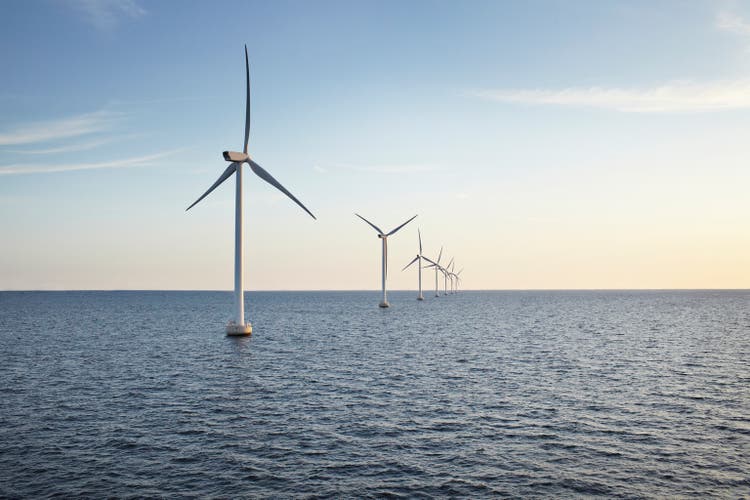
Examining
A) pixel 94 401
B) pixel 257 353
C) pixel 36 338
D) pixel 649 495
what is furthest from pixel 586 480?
pixel 36 338

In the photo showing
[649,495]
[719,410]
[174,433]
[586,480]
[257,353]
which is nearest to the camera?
[649,495]

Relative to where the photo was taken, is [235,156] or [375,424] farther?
[235,156]

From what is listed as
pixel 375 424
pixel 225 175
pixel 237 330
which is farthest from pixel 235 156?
pixel 375 424

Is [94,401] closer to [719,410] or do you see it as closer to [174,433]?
[174,433]

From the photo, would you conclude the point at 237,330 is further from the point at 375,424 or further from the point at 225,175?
the point at 375,424

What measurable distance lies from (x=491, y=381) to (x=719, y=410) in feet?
60.7

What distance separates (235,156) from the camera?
81625 mm

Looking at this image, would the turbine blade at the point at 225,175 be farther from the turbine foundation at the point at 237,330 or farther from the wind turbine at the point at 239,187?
the turbine foundation at the point at 237,330

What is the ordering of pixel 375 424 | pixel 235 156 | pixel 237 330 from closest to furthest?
pixel 375 424, pixel 235 156, pixel 237 330

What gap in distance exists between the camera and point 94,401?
4372 cm

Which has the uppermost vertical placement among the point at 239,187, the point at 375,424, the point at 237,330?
the point at 239,187

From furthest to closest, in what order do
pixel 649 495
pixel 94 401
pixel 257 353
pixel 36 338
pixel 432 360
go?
pixel 36 338, pixel 257 353, pixel 432 360, pixel 94 401, pixel 649 495

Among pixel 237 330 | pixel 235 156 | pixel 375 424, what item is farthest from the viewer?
pixel 237 330

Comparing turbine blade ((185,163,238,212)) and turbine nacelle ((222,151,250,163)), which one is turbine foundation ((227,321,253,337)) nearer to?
turbine blade ((185,163,238,212))
